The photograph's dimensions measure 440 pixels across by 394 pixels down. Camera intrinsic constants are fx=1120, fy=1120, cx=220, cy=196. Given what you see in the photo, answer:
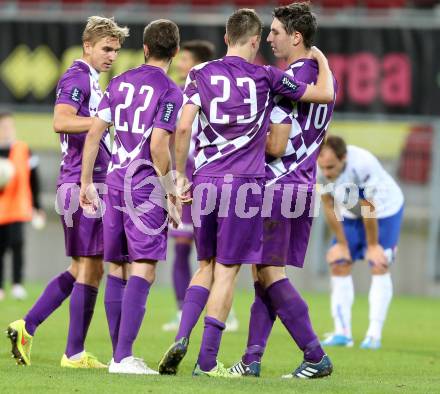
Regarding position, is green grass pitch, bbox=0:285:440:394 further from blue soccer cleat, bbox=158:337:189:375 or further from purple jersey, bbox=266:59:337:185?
purple jersey, bbox=266:59:337:185

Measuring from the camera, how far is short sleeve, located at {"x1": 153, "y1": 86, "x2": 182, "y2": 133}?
6246mm

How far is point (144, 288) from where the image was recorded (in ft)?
20.7

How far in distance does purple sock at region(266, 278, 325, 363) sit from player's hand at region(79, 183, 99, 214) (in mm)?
1135

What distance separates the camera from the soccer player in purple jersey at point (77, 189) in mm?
6777

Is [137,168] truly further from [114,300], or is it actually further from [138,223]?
[114,300]

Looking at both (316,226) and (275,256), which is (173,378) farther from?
(316,226)

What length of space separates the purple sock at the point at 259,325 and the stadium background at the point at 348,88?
827 centimetres

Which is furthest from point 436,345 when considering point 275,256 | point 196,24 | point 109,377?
point 196,24

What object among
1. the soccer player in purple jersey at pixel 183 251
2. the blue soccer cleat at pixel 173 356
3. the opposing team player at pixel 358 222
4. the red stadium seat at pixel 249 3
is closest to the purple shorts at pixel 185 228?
the soccer player in purple jersey at pixel 183 251

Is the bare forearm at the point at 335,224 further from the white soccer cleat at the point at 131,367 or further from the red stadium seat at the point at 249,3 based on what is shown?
the red stadium seat at the point at 249,3

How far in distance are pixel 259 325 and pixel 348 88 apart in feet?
31.8

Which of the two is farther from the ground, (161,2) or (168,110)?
(161,2)

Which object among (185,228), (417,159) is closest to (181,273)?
(185,228)

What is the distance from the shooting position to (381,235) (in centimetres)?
920
